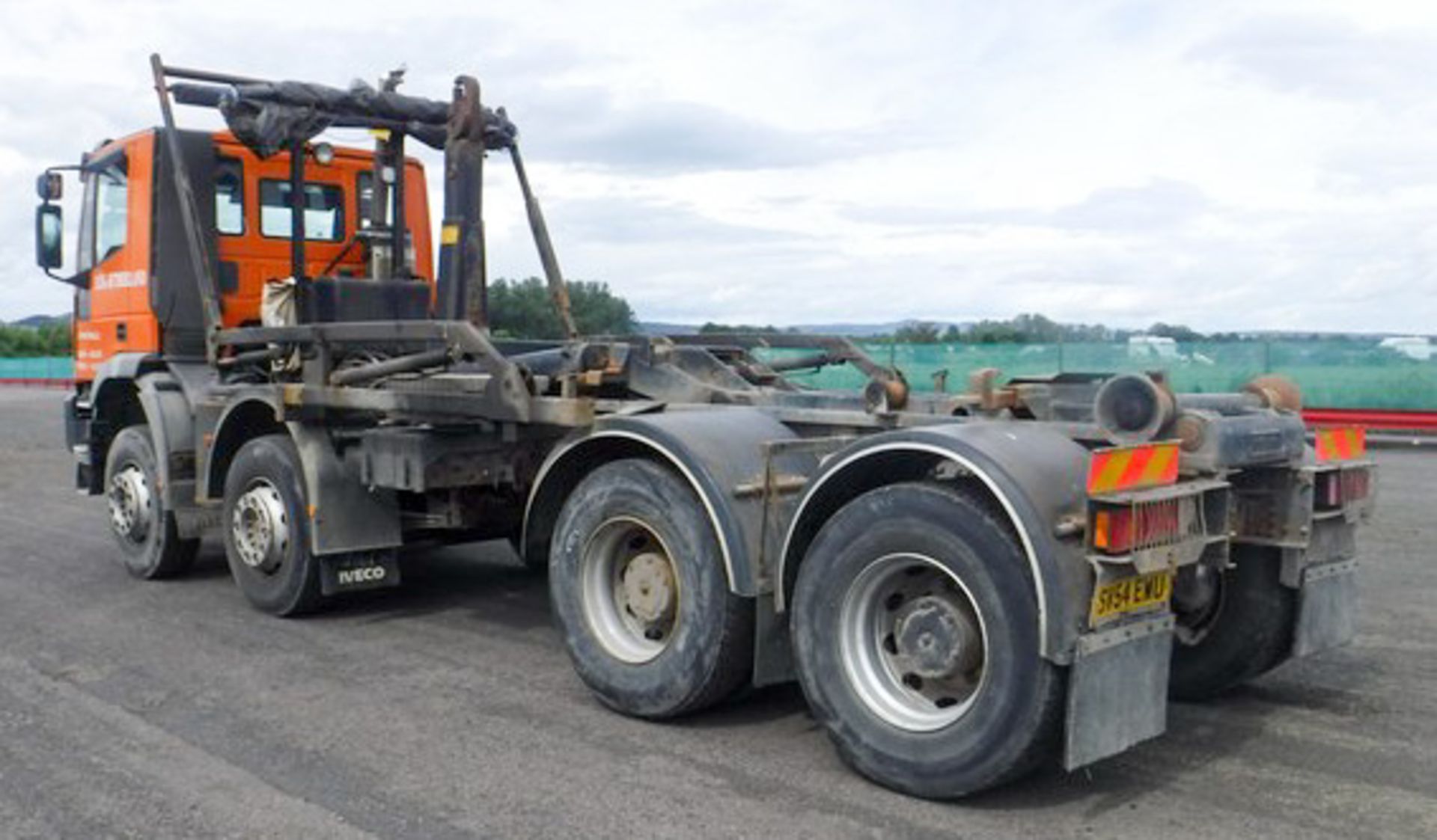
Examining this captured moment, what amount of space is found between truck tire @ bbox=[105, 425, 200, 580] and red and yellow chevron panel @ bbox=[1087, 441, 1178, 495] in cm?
675

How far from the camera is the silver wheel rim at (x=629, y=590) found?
568 cm

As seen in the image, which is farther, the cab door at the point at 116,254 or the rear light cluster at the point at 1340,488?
the cab door at the point at 116,254

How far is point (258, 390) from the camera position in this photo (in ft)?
26.4

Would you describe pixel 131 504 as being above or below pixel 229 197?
below

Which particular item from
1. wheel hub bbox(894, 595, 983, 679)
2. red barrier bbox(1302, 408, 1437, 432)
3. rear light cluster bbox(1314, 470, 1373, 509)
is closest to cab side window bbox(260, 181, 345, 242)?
wheel hub bbox(894, 595, 983, 679)

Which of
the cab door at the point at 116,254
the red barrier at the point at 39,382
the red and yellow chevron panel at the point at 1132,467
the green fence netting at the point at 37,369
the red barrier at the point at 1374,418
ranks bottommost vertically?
the red barrier at the point at 39,382

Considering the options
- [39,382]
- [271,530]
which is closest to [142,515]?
[271,530]

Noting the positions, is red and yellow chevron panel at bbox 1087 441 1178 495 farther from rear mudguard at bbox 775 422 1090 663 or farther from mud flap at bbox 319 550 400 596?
mud flap at bbox 319 550 400 596

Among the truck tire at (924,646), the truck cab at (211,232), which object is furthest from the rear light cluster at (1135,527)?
the truck cab at (211,232)

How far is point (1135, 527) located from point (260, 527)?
5411 mm

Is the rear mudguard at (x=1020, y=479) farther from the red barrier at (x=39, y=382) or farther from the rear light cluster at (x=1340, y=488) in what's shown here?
the red barrier at (x=39, y=382)

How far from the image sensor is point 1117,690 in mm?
4414

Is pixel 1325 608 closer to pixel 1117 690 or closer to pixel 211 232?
pixel 1117 690

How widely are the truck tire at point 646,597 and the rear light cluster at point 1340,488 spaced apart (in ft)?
7.61
